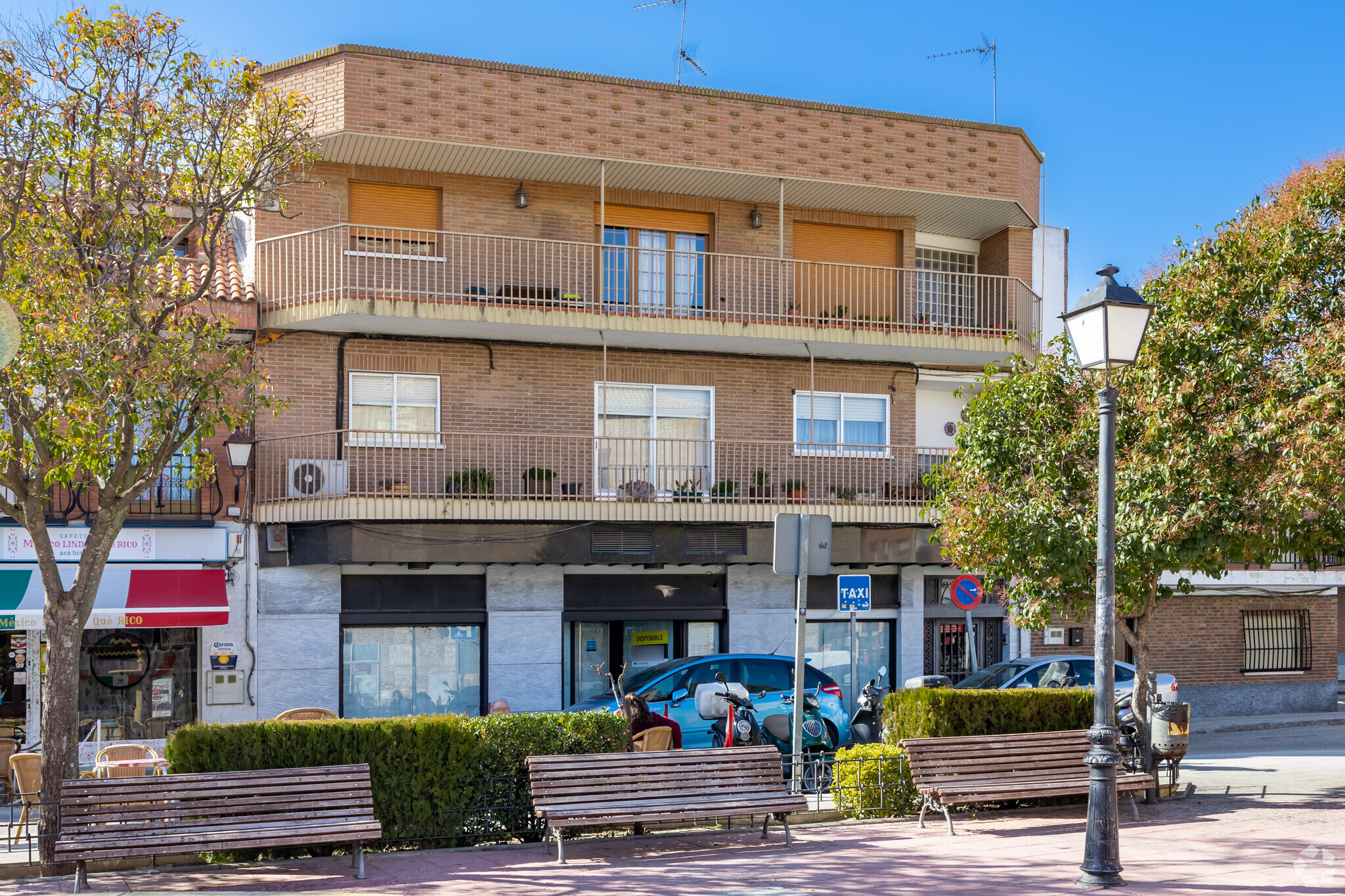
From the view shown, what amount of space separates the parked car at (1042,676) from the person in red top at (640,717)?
7.28 metres

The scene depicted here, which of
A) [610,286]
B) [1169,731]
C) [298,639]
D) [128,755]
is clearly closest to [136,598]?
[298,639]

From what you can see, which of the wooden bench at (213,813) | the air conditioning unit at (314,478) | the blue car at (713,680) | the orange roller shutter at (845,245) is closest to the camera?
the wooden bench at (213,813)

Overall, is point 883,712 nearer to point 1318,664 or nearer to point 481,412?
point 481,412

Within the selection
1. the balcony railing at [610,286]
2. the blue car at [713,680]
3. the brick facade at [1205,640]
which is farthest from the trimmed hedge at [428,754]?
the brick facade at [1205,640]

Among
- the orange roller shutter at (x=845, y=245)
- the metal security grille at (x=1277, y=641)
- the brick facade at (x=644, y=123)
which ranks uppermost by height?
the brick facade at (x=644, y=123)

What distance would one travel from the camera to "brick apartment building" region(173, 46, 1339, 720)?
61.0ft

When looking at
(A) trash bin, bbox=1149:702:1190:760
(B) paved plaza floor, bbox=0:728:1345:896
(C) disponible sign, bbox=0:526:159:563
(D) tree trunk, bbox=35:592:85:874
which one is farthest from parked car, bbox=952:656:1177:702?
(D) tree trunk, bbox=35:592:85:874

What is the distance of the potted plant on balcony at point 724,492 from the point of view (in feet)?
65.4

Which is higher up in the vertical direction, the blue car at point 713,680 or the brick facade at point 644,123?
the brick facade at point 644,123

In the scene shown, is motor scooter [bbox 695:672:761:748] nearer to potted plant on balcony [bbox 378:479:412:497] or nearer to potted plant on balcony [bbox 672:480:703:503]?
potted plant on balcony [bbox 672:480:703:503]

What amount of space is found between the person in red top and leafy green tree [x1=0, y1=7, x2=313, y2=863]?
4.33 meters

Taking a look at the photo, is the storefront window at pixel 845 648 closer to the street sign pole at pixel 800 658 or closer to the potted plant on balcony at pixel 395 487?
the potted plant on balcony at pixel 395 487

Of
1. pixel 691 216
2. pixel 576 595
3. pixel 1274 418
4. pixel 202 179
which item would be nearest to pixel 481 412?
pixel 576 595

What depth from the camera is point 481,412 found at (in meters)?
19.8
